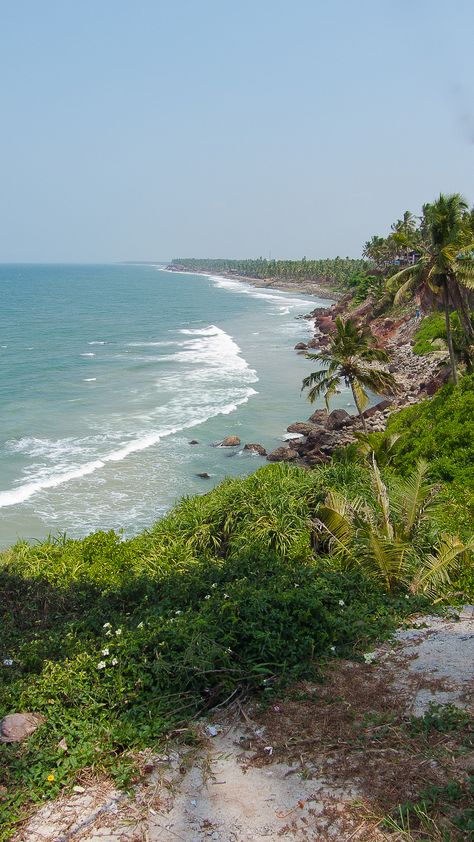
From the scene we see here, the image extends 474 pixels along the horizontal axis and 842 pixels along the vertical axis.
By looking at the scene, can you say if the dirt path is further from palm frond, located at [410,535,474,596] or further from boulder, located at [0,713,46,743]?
palm frond, located at [410,535,474,596]

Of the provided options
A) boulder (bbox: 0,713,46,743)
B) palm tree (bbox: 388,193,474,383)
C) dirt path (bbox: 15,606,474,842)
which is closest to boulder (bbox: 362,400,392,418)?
palm tree (bbox: 388,193,474,383)

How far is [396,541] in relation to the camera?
10328 millimetres

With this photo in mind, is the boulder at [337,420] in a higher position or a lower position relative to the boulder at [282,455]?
higher

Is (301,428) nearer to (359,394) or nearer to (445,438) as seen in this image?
(359,394)

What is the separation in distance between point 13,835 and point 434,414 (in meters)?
18.7

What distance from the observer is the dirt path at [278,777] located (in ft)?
16.3

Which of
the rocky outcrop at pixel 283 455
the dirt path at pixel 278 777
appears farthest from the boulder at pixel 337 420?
the dirt path at pixel 278 777

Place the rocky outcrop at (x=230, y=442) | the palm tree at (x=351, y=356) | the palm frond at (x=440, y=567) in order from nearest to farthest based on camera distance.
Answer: the palm frond at (x=440, y=567)
the palm tree at (x=351, y=356)
the rocky outcrop at (x=230, y=442)

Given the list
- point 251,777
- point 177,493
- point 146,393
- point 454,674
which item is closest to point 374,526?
point 454,674

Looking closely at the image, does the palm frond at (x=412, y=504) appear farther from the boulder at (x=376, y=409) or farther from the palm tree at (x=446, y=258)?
the boulder at (x=376, y=409)

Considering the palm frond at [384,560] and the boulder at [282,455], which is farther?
the boulder at [282,455]

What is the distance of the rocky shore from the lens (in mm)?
27250

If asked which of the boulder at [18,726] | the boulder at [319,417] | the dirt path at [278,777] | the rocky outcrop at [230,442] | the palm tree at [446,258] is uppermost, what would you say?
the palm tree at [446,258]

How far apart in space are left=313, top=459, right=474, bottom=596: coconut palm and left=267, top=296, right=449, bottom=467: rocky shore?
9421mm
